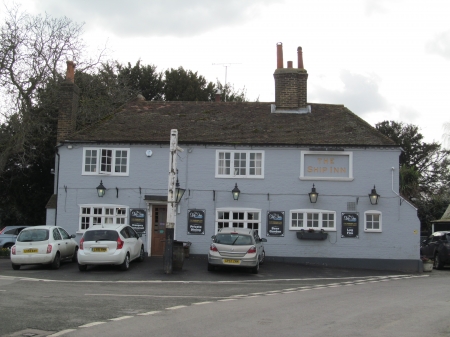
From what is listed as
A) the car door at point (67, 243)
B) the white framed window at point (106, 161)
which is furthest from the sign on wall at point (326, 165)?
the car door at point (67, 243)

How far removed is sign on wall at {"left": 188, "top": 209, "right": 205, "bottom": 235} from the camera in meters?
24.4

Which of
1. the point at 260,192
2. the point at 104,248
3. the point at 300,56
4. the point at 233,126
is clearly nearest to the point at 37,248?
the point at 104,248

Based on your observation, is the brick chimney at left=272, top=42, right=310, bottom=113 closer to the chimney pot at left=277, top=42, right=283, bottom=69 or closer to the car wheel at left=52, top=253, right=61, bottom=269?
the chimney pot at left=277, top=42, right=283, bottom=69

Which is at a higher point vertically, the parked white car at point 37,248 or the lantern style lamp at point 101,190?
the lantern style lamp at point 101,190

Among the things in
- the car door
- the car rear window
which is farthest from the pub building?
the car rear window

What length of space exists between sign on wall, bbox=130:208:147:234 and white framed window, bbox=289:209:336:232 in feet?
21.9

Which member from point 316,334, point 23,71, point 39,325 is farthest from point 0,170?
point 316,334

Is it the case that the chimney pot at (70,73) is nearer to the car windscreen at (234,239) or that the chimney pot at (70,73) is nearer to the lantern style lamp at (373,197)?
the car windscreen at (234,239)

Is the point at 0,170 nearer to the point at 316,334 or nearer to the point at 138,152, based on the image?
the point at 138,152

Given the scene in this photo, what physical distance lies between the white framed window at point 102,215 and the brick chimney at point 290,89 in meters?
9.23

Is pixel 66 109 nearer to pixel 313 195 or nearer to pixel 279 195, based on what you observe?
pixel 279 195

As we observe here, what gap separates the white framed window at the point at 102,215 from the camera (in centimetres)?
2450

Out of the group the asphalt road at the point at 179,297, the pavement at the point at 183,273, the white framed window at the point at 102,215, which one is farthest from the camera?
the white framed window at the point at 102,215

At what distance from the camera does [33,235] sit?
2000cm
